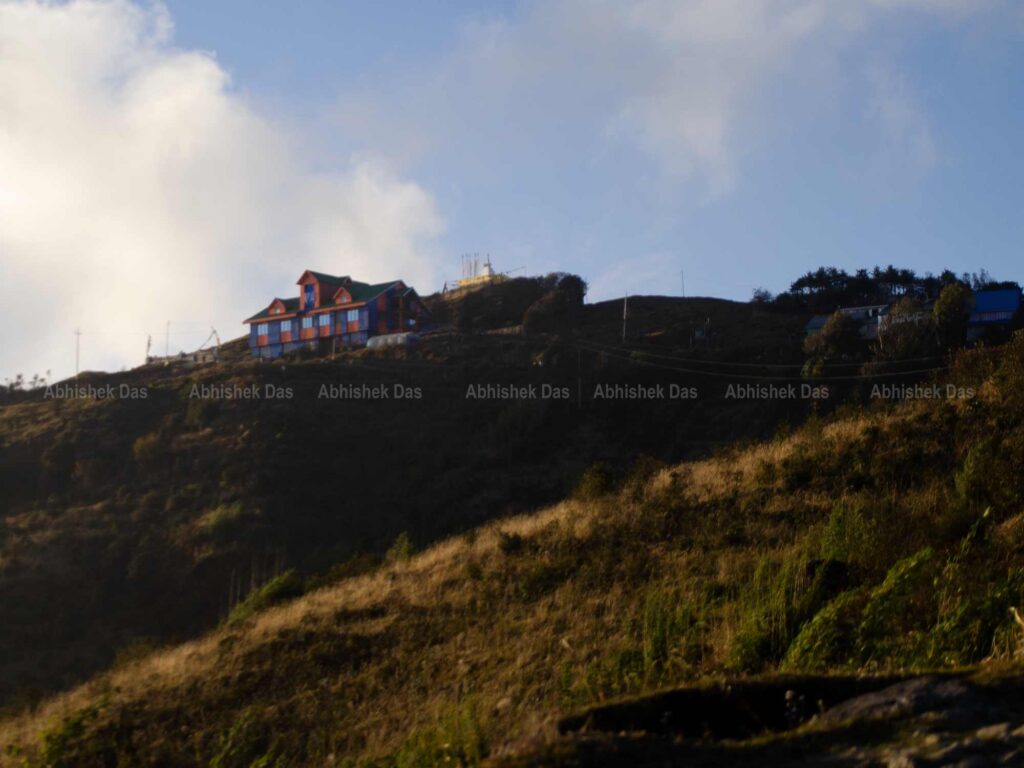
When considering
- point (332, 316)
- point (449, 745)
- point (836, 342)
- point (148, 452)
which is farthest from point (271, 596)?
point (332, 316)

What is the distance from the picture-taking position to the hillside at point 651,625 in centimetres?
→ 471

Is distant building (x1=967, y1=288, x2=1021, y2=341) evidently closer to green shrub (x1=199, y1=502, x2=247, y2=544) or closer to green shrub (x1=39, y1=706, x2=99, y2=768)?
green shrub (x1=199, y1=502, x2=247, y2=544)

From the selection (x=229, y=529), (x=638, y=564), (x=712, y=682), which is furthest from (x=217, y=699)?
(x=229, y=529)

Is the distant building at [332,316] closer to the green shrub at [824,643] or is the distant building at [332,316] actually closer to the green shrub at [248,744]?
the green shrub at [248,744]

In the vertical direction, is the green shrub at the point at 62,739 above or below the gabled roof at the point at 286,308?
below

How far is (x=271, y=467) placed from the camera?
122ft

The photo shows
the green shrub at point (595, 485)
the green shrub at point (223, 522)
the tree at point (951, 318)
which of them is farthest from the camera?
the tree at point (951, 318)

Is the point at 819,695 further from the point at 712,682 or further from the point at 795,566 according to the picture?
the point at 795,566

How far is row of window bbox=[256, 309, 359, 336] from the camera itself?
61.2 meters

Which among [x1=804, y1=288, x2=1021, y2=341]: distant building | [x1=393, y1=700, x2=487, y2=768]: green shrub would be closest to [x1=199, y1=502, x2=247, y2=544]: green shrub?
[x1=804, y1=288, x2=1021, y2=341]: distant building

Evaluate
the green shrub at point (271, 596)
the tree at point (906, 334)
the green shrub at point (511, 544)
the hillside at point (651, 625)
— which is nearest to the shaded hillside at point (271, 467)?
the tree at point (906, 334)

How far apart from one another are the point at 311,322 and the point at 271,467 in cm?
2679

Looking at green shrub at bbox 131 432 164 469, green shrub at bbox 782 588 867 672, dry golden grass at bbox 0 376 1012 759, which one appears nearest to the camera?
green shrub at bbox 782 588 867 672

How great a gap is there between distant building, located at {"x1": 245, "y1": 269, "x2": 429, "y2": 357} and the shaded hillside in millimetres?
7435
